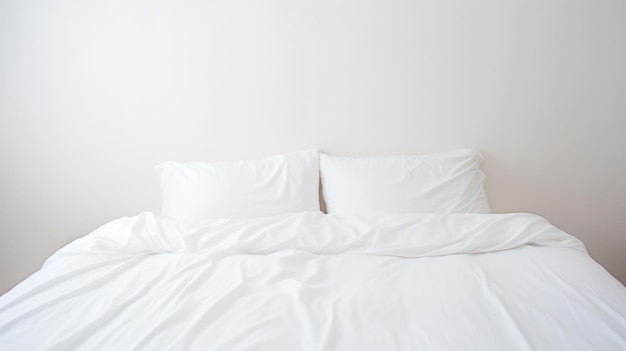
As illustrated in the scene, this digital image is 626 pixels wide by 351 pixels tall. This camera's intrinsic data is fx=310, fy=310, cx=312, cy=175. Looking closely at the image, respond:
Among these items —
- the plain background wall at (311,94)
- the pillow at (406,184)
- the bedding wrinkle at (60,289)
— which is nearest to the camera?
the bedding wrinkle at (60,289)

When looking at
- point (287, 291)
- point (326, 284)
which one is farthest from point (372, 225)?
point (287, 291)

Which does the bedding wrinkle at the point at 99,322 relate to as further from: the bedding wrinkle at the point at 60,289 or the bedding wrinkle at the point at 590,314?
the bedding wrinkle at the point at 590,314

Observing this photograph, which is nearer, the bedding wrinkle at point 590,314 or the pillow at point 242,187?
the bedding wrinkle at point 590,314

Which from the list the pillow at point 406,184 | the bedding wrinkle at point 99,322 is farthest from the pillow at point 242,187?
the bedding wrinkle at point 99,322

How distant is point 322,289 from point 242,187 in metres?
0.74

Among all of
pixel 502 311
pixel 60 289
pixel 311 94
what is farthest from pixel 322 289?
pixel 311 94

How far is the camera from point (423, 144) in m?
1.64

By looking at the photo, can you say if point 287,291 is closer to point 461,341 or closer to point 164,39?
point 461,341

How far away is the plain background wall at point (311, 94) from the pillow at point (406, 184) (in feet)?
0.54

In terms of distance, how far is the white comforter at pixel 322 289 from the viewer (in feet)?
2.12

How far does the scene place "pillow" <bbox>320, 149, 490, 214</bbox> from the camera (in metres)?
1.38

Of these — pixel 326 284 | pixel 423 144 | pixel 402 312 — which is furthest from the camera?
pixel 423 144

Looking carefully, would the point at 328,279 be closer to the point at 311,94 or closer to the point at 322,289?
the point at 322,289

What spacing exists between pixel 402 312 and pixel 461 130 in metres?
1.19
